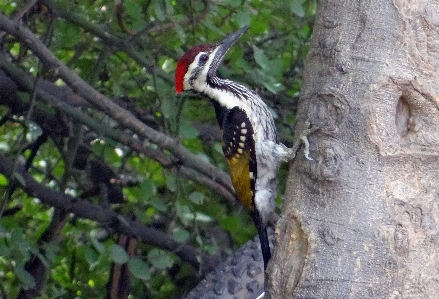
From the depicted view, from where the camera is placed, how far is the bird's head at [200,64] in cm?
240

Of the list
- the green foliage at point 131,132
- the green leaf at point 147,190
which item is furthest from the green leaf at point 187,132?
the green leaf at point 147,190

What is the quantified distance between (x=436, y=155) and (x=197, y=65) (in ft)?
3.61

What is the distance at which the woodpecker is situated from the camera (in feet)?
8.02

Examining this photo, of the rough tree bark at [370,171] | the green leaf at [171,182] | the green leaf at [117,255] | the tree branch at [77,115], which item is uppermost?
the rough tree bark at [370,171]

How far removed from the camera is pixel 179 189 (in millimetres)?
2480

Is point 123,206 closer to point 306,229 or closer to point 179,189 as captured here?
point 179,189

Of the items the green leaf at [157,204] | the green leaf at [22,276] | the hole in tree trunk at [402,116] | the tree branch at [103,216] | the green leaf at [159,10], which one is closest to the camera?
the hole in tree trunk at [402,116]

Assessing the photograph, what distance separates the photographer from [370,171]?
1.57 metres

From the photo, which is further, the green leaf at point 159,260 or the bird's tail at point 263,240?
the green leaf at point 159,260

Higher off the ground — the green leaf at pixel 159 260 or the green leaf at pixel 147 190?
the green leaf at pixel 147 190

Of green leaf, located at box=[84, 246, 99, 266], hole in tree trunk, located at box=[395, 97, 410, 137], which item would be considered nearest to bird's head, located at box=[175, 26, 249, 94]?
green leaf, located at box=[84, 246, 99, 266]

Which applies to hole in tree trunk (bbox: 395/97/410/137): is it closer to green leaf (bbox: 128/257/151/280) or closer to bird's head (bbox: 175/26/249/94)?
bird's head (bbox: 175/26/249/94)

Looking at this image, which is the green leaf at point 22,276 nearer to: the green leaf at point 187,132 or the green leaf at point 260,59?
the green leaf at point 187,132

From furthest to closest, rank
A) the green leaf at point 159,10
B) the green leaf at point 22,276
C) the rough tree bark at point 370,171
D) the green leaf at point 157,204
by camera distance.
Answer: the green leaf at point 157,204 < the green leaf at point 22,276 < the green leaf at point 159,10 < the rough tree bark at point 370,171
